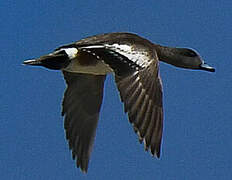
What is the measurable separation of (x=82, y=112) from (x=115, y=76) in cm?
280

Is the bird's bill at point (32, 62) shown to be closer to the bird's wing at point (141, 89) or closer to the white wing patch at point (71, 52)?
the white wing patch at point (71, 52)

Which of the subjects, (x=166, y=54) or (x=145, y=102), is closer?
(x=145, y=102)

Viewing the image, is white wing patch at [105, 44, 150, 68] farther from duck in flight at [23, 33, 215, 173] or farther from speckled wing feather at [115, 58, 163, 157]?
speckled wing feather at [115, 58, 163, 157]

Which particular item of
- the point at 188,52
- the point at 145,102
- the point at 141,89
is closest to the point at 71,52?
the point at 141,89

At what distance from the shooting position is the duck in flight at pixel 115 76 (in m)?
9.08

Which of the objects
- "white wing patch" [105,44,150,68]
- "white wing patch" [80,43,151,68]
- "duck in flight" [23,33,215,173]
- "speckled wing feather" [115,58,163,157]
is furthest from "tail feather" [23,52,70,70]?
"speckled wing feather" [115,58,163,157]

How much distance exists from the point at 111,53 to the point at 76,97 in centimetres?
212

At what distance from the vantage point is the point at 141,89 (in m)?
9.31

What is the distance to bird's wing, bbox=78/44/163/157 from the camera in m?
8.95

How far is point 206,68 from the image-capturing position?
12211 mm

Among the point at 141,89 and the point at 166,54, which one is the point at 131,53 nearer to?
the point at 141,89

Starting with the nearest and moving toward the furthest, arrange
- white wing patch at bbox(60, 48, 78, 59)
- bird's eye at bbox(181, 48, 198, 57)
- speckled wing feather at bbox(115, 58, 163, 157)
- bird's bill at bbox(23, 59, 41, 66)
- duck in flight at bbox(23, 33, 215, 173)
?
speckled wing feather at bbox(115, 58, 163, 157), duck in flight at bbox(23, 33, 215, 173), bird's bill at bbox(23, 59, 41, 66), white wing patch at bbox(60, 48, 78, 59), bird's eye at bbox(181, 48, 198, 57)

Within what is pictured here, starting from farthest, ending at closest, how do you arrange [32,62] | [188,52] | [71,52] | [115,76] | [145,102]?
1. [188,52]
2. [71,52]
3. [32,62]
4. [115,76]
5. [145,102]

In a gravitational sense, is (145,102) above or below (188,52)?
below
